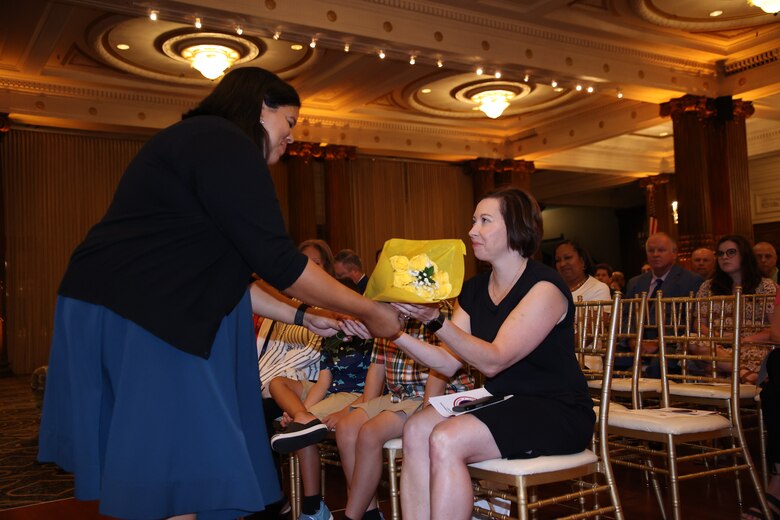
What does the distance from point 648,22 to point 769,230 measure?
823cm

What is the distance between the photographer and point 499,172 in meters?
14.9

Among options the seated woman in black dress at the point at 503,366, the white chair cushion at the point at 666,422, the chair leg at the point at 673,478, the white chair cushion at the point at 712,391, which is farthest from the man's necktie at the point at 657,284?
the seated woman in black dress at the point at 503,366

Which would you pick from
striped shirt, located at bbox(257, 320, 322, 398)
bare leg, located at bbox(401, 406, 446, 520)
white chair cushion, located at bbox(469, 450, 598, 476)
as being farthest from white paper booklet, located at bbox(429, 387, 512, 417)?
striped shirt, located at bbox(257, 320, 322, 398)

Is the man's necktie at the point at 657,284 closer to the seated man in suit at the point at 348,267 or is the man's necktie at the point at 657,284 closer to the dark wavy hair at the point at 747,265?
the dark wavy hair at the point at 747,265

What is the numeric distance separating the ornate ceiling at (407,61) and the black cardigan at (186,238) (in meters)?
5.77

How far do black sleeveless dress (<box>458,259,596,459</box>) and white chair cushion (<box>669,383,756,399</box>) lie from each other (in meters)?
1.40

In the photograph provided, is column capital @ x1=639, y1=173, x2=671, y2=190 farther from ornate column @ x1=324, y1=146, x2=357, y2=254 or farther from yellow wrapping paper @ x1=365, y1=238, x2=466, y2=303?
yellow wrapping paper @ x1=365, y1=238, x2=466, y2=303

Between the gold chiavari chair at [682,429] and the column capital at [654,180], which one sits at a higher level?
the column capital at [654,180]

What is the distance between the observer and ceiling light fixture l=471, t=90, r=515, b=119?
11414mm

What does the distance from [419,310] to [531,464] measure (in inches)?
23.1

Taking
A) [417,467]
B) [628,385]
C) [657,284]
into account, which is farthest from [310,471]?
[657,284]

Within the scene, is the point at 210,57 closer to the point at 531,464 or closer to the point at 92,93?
the point at 92,93

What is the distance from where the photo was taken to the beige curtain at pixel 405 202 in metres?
14.5

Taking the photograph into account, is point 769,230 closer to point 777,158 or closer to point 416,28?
point 777,158
